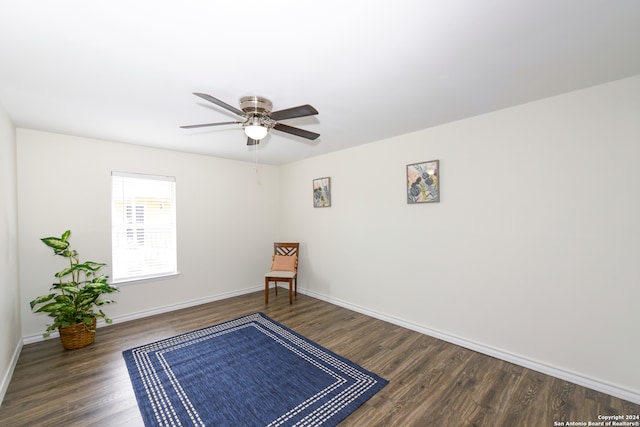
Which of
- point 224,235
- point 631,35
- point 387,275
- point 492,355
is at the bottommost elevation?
point 492,355

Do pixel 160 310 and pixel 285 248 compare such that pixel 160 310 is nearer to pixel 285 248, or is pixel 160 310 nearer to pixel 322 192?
pixel 285 248

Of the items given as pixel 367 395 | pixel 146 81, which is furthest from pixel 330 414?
pixel 146 81

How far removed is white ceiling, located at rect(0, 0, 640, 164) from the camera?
1.38 m

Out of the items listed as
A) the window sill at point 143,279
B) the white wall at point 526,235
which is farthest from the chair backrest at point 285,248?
the window sill at point 143,279

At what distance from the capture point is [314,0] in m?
1.30

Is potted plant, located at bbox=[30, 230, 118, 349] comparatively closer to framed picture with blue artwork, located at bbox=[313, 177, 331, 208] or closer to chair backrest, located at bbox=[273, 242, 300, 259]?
chair backrest, located at bbox=[273, 242, 300, 259]

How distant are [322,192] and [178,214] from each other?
2.37m

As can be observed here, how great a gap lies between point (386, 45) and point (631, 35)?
4.74ft

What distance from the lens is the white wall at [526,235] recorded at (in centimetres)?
214

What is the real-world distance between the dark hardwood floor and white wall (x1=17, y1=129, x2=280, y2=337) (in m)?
0.72

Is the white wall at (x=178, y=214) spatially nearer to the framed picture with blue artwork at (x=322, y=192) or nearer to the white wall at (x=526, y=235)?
the framed picture with blue artwork at (x=322, y=192)

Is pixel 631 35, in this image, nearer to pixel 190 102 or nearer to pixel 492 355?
pixel 492 355

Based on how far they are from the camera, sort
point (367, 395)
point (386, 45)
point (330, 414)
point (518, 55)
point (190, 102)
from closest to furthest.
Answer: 1. point (386, 45)
2. point (518, 55)
3. point (330, 414)
4. point (367, 395)
5. point (190, 102)

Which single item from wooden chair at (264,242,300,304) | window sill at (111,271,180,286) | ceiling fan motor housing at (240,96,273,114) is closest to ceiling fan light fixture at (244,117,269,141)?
ceiling fan motor housing at (240,96,273,114)
